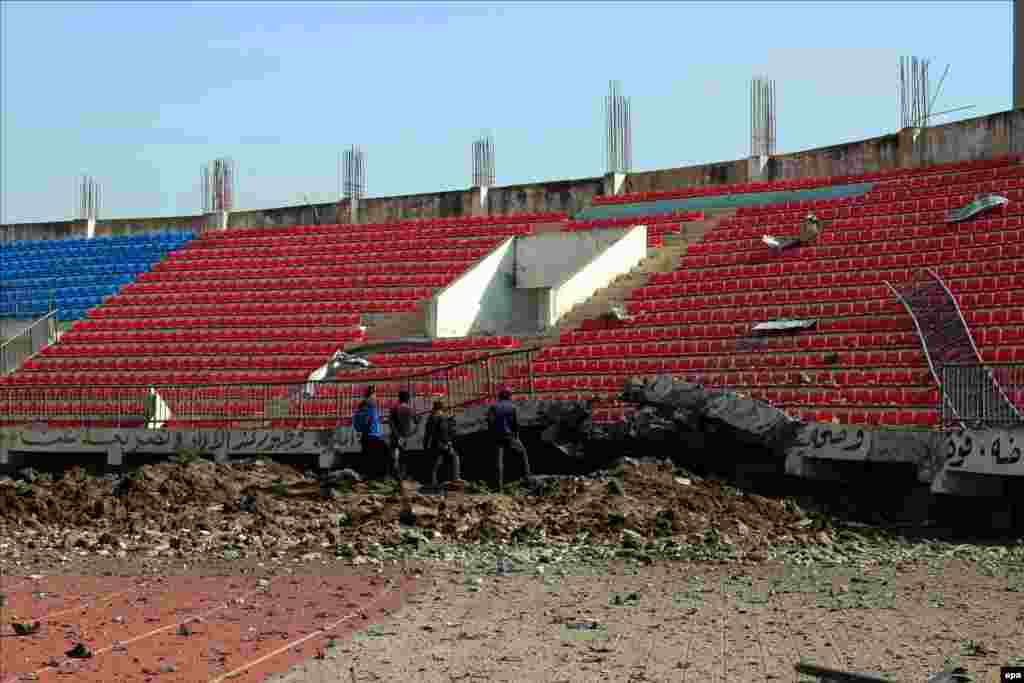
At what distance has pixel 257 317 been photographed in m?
32.0

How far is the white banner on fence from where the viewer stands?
15.8m

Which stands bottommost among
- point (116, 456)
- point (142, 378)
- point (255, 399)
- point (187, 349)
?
point (116, 456)

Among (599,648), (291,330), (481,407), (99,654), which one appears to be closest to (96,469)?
(291,330)

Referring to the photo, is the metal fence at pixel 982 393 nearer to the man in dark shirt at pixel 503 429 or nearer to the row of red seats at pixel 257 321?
the man in dark shirt at pixel 503 429

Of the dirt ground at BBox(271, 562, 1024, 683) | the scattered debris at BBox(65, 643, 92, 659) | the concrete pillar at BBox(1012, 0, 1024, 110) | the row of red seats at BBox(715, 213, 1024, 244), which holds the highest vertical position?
the concrete pillar at BBox(1012, 0, 1024, 110)

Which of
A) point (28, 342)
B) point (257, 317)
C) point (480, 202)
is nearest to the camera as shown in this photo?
point (257, 317)

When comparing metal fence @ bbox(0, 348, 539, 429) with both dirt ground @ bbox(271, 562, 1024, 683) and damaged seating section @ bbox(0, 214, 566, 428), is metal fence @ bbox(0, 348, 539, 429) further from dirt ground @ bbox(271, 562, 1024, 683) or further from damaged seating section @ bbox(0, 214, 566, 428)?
dirt ground @ bbox(271, 562, 1024, 683)

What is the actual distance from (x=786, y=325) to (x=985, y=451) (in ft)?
23.6

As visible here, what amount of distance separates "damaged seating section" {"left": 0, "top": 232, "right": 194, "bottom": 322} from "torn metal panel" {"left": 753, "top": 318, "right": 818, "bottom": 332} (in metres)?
18.7

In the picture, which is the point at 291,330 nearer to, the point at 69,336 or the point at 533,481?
the point at 69,336

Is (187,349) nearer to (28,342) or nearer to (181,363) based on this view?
(181,363)

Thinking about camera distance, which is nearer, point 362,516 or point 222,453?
point 362,516

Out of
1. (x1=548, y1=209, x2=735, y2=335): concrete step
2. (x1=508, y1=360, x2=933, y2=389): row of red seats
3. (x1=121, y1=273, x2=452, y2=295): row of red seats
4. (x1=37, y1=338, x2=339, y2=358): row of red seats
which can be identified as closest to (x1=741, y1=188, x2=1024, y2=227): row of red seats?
(x1=548, y1=209, x2=735, y2=335): concrete step

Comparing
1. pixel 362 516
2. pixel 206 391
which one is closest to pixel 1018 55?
pixel 206 391
